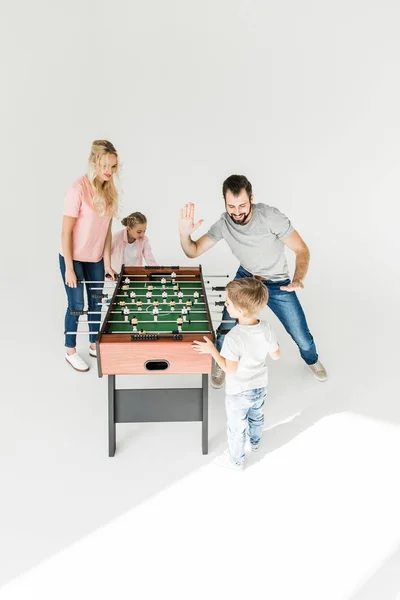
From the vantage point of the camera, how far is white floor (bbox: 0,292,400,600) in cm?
214

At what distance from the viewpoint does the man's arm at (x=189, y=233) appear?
3328 millimetres

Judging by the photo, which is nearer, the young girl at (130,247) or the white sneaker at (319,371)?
the white sneaker at (319,371)

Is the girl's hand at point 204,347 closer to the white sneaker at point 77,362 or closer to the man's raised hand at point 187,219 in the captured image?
the man's raised hand at point 187,219

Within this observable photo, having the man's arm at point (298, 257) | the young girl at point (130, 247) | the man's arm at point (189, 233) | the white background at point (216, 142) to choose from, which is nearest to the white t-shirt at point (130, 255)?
the young girl at point (130, 247)

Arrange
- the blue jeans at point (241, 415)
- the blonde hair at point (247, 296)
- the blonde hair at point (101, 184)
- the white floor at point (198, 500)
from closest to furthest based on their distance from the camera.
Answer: the white floor at point (198, 500)
the blonde hair at point (247, 296)
the blue jeans at point (241, 415)
the blonde hair at point (101, 184)

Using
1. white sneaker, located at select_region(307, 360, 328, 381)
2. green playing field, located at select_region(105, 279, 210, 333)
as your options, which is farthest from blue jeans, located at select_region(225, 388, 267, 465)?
white sneaker, located at select_region(307, 360, 328, 381)

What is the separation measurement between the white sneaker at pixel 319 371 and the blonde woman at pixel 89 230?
1540 mm

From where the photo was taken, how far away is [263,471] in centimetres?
278

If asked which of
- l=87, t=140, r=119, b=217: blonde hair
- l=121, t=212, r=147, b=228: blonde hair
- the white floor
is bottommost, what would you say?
the white floor

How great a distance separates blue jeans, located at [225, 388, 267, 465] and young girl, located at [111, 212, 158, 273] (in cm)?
183

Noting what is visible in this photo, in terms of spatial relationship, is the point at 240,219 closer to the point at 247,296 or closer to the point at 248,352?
the point at 247,296

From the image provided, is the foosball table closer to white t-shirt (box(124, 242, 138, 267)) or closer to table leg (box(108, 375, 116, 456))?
table leg (box(108, 375, 116, 456))

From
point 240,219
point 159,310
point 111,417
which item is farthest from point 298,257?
point 111,417

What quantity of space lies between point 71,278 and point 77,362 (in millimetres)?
649
